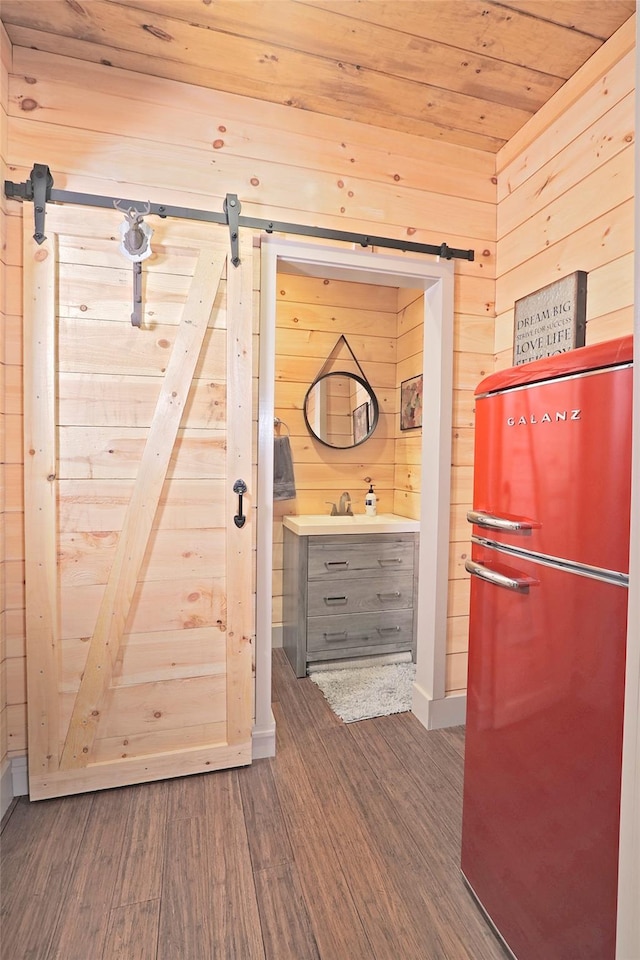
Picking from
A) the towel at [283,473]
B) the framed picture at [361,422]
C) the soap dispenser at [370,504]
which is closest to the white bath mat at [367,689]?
the soap dispenser at [370,504]

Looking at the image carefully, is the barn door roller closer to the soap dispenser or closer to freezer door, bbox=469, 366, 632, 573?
freezer door, bbox=469, 366, 632, 573

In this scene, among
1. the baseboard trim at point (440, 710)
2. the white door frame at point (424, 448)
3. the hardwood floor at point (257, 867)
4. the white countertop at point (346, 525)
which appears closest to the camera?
the hardwood floor at point (257, 867)

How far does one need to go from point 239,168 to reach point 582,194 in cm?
136

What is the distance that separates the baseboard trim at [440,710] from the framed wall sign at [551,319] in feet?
5.41

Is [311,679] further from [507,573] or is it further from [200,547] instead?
[507,573]

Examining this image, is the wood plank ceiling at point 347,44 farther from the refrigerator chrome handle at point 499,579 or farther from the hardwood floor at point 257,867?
the hardwood floor at point 257,867

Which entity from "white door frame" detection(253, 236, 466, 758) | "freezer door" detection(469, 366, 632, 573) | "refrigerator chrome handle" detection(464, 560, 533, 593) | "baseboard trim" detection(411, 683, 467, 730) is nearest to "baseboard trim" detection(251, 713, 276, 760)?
"white door frame" detection(253, 236, 466, 758)

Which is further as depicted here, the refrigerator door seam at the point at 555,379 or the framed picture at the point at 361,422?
the framed picture at the point at 361,422

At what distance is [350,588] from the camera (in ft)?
9.30

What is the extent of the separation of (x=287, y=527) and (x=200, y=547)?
3.93ft

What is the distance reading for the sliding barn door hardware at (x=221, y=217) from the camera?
5.43ft

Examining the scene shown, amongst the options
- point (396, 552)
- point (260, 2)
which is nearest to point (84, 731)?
point (396, 552)

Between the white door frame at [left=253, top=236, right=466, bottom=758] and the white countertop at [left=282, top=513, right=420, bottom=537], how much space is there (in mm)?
545

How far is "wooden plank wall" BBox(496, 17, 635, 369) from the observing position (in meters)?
1.56
